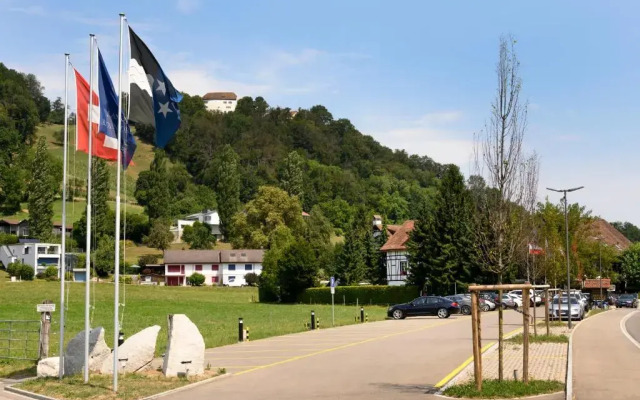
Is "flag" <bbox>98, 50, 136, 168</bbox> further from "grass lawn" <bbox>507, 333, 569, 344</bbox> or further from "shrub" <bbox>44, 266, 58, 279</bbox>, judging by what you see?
"shrub" <bbox>44, 266, 58, 279</bbox>

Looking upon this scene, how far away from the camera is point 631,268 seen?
9862 cm

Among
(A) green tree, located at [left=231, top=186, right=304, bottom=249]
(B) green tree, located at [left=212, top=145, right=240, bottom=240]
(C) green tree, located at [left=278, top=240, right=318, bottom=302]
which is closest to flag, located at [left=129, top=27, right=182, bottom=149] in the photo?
(C) green tree, located at [left=278, top=240, right=318, bottom=302]

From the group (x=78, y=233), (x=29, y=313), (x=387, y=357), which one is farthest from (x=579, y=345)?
(x=78, y=233)

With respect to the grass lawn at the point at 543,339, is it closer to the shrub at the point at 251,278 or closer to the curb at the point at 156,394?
the curb at the point at 156,394

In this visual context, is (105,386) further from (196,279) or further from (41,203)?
(41,203)

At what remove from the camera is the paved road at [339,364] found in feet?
56.3

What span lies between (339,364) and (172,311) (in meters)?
39.0

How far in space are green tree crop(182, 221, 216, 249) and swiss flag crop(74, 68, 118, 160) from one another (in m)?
123

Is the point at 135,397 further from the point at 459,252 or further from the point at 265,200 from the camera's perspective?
the point at 265,200

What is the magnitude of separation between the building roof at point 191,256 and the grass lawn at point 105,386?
338 ft

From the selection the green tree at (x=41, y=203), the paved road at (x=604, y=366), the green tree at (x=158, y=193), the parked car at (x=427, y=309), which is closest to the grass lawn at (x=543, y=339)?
the paved road at (x=604, y=366)

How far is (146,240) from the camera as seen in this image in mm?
137625

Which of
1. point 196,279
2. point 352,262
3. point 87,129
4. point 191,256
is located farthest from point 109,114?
point 191,256

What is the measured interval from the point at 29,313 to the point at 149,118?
37818 millimetres
